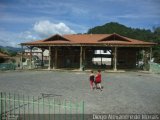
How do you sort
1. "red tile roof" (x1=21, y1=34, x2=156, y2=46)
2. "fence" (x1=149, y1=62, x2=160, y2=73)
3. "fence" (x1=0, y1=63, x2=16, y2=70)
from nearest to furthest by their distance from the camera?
"fence" (x1=149, y1=62, x2=160, y2=73) < "red tile roof" (x1=21, y1=34, x2=156, y2=46) < "fence" (x1=0, y1=63, x2=16, y2=70)

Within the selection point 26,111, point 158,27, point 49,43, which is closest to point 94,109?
point 26,111

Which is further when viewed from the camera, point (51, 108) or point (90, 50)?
point (90, 50)

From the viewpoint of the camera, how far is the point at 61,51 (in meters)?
41.9

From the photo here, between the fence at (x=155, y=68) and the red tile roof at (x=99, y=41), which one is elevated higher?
the red tile roof at (x=99, y=41)

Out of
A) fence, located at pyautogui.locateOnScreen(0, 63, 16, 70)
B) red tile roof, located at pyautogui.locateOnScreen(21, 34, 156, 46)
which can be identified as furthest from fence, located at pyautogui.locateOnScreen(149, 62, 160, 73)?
fence, located at pyautogui.locateOnScreen(0, 63, 16, 70)

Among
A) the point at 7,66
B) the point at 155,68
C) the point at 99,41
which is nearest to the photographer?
the point at 155,68

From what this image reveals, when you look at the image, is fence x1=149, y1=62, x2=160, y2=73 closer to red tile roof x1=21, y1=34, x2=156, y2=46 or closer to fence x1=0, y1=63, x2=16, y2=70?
red tile roof x1=21, y1=34, x2=156, y2=46

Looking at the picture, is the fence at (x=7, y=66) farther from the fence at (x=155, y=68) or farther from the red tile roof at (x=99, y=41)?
the fence at (x=155, y=68)

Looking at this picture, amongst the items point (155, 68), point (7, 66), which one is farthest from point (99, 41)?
point (7, 66)

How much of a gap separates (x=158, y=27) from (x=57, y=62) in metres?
29.7

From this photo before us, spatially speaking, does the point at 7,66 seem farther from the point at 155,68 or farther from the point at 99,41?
the point at 155,68

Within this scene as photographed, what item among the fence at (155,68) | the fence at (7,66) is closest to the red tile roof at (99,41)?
the fence at (155,68)

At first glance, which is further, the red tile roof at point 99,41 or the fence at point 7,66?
the fence at point 7,66

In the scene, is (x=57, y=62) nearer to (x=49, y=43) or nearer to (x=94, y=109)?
(x=49, y=43)
